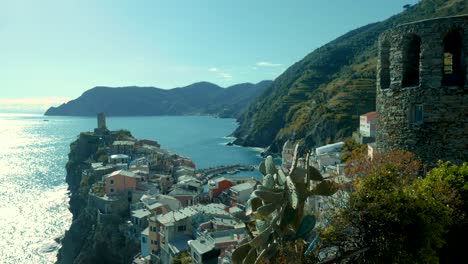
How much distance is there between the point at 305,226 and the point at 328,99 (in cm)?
11530

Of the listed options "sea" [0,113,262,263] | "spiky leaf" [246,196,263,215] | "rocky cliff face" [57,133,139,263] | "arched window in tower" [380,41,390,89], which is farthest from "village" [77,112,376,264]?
"sea" [0,113,262,263]

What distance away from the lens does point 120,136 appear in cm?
10312

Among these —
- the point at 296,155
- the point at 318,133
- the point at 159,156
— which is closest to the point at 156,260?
the point at 296,155

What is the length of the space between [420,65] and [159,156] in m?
74.0

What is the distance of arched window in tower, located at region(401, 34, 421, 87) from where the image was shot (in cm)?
948

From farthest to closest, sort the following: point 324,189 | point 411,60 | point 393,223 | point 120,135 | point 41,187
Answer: point 120,135
point 41,187
point 411,60
point 324,189
point 393,223

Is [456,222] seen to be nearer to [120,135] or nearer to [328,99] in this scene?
[120,135]

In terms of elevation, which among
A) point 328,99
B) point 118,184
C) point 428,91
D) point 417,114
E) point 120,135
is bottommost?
point 118,184

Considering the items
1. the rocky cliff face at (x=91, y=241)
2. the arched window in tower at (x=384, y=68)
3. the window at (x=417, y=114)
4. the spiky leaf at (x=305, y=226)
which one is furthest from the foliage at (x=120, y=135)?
the spiky leaf at (x=305, y=226)

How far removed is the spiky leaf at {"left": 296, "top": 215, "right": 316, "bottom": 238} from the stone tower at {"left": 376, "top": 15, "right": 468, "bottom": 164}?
3858mm

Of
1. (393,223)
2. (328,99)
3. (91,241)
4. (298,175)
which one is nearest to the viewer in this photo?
(393,223)

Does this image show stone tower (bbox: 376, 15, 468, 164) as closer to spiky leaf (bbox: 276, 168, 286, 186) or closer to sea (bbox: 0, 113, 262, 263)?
spiky leaf (bbox: 276, 168, 286, 186)

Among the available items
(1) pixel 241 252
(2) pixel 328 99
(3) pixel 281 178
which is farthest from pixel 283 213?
(2) pixel 328 99

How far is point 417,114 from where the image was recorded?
9406 millimetres
